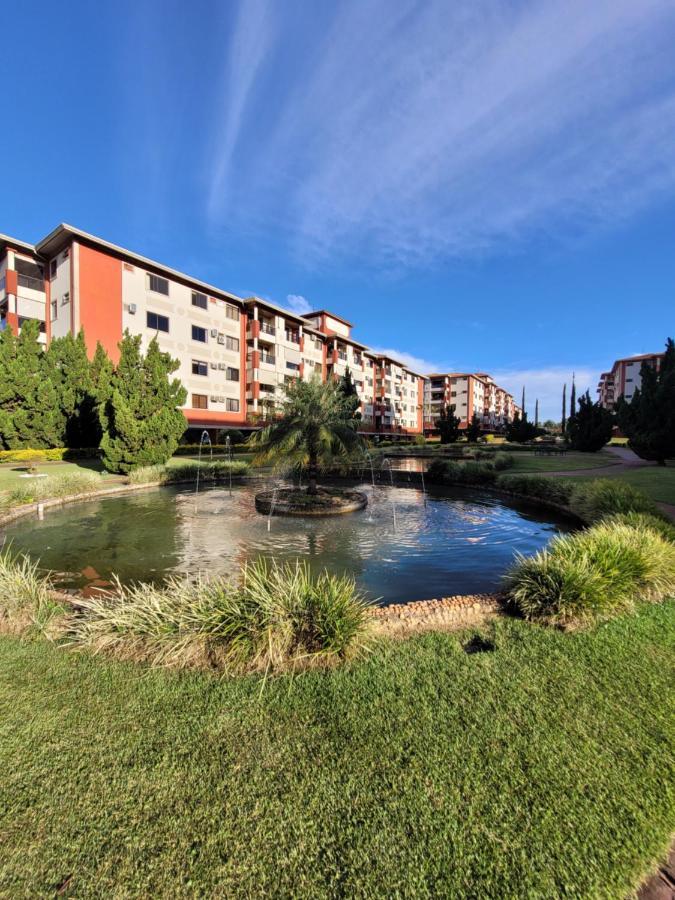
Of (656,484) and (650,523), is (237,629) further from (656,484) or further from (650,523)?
(656,484)

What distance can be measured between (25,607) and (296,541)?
592 cm

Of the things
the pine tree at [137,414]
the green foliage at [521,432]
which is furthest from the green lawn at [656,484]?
the green foliage at [521,432]

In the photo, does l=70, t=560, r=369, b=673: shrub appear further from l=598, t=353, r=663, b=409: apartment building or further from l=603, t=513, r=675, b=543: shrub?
l=598, t=353, r=663, b=409: apartment building

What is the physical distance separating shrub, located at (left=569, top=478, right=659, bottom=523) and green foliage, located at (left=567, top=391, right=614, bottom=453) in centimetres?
2989

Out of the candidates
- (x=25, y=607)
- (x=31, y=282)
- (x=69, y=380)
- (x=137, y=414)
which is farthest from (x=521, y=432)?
(x=25, y=607)

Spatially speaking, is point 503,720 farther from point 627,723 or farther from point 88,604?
point 88,604

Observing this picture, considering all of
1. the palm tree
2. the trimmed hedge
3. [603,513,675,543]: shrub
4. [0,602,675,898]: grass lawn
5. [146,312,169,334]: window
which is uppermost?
[146,312,169,334]: window

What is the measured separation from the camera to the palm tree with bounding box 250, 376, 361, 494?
1391 centimetres

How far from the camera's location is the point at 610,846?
2.30m

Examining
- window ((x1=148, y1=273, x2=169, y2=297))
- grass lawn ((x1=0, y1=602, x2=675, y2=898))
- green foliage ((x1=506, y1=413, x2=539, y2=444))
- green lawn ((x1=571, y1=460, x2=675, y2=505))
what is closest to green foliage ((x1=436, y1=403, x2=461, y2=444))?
green foliage ((x1=506, y1=413, x2=539, y2=444))

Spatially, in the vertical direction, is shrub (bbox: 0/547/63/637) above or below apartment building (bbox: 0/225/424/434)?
below

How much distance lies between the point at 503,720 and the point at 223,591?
3375 mm

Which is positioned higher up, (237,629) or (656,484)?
(656,484)

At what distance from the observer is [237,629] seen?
14.7 ft
